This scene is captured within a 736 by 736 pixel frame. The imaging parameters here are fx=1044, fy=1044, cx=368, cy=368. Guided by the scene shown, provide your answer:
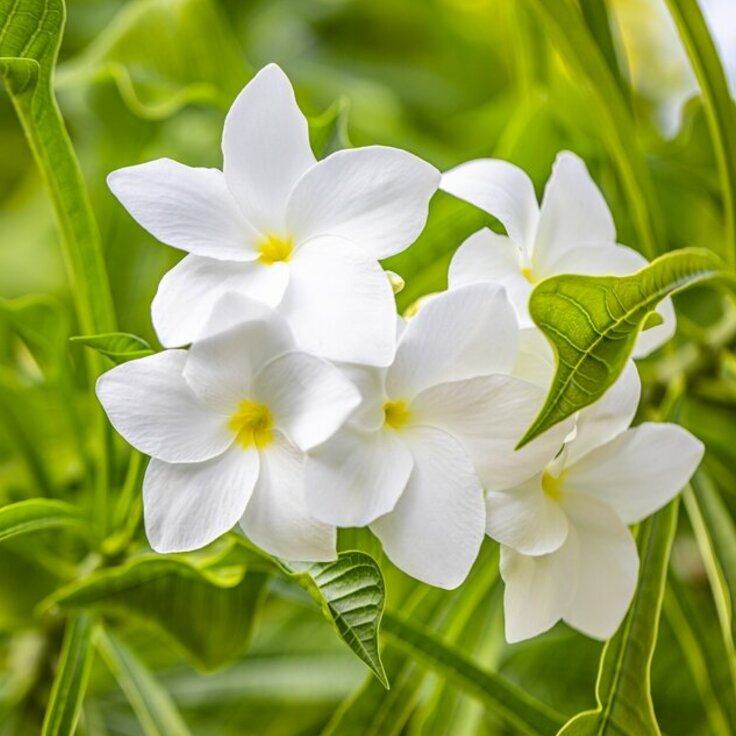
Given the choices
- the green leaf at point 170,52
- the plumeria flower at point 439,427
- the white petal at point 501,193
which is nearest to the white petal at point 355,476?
the plumeria flower at point 439,427

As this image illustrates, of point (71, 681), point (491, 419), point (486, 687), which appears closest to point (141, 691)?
point (71, 681)

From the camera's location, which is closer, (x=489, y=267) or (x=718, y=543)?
(x=489, y=267)

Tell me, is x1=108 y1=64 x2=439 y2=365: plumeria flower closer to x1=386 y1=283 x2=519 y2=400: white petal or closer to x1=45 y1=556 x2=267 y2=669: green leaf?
x1=386 y1=283 x2=519 y2=400: white petal

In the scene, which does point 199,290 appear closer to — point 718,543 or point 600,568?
point 600,568

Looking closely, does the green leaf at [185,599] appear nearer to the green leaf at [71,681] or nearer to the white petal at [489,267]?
the green leaf at [71,681]

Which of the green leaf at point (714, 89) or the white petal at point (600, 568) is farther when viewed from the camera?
the green leaf at point (714, 89)

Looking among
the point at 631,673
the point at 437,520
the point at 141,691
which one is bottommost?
the point at 141,691

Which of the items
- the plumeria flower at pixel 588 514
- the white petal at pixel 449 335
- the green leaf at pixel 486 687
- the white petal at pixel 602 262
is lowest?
the green leaf at pixel 486 687
